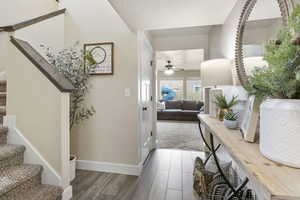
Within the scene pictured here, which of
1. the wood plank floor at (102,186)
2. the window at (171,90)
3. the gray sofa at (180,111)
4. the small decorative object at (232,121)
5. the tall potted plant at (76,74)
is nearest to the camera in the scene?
the small decorative object at (232,121)

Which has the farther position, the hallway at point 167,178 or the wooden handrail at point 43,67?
the hallway at point 167,178

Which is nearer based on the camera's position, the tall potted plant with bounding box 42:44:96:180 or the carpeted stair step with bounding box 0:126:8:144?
the carpeted stair step with bounding box 0:126:8:144

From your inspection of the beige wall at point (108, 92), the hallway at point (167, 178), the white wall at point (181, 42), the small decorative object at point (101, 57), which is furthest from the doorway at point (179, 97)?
the small decorative object at point (101, 57)

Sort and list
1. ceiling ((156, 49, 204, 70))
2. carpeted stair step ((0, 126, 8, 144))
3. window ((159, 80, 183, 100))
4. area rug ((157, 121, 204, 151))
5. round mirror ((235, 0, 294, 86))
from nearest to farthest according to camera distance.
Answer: round mirror ((235, 0, 294, 86)) < carpeted stair step ((0, 126, 8, 144)) < area rug ((157, 121, 204, 151)) < ceiling ((156, 49, 204, 70)) < window ((159, 80, 183, 100))

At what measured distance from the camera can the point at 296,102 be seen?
0.54 metres

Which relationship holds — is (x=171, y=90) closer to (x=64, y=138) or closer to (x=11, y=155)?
(x=64, y=138)

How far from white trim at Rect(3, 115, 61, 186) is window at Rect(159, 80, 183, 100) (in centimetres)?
706

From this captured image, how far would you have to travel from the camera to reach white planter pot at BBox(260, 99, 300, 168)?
54cm

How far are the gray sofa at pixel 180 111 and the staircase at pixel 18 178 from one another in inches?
218

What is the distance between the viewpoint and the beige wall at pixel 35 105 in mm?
1649

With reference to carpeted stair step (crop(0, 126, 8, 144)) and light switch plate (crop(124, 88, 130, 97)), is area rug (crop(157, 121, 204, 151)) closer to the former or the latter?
light switch plate (crop(124, 88, 130, 97))

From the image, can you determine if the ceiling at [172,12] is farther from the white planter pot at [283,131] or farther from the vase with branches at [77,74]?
the white planter pot at [283,131]

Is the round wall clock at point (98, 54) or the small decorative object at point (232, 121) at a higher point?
the round wall clock at point (98, 54)

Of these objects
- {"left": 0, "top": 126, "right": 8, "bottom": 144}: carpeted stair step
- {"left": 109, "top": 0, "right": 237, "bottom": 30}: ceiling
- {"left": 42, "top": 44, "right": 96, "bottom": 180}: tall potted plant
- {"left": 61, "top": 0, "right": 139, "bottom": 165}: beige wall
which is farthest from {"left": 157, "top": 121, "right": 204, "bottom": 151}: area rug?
{"left": 0, "top": 126, "right": 8, "bottom": 144}: carpeted stair step
